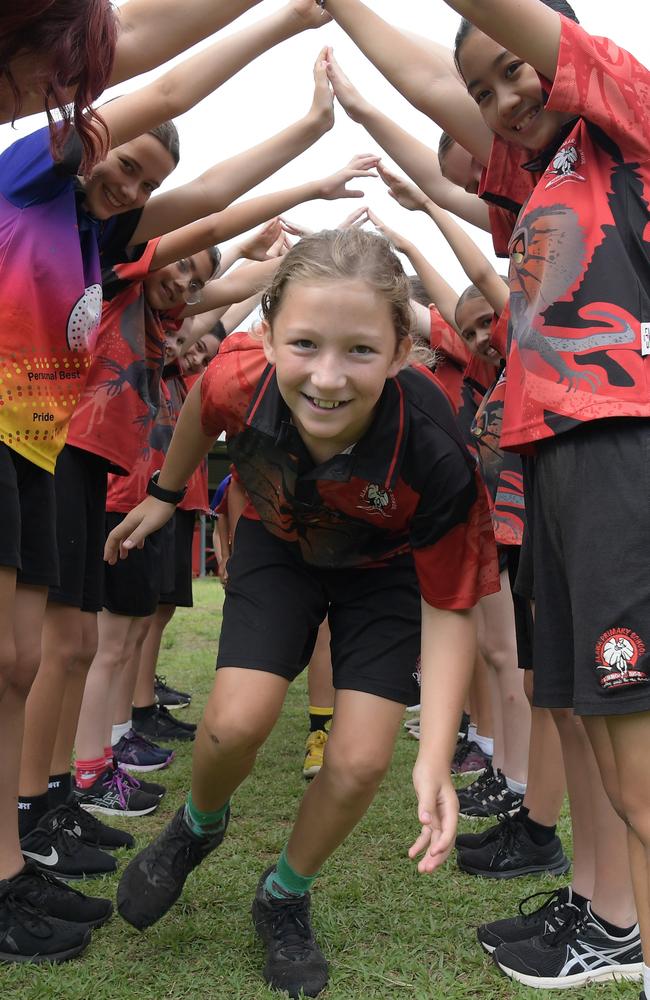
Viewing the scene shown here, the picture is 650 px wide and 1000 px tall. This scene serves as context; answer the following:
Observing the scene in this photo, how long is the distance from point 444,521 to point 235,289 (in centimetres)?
214

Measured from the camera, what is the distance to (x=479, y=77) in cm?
190

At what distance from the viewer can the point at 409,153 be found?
293 cm

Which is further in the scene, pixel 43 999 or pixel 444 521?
pixel 444 521

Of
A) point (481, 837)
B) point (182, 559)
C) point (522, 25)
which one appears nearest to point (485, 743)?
point (481, 837)

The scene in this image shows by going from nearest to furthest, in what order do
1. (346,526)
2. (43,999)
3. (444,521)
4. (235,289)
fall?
(43,999), (444,521), (346,526), (235,289)

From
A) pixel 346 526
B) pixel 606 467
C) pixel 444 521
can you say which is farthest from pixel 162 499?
pixel 606 467

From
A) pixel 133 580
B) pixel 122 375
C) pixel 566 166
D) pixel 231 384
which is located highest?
pixel 566 166

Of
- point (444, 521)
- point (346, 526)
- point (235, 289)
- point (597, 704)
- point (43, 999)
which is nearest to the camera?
point (597, 704)

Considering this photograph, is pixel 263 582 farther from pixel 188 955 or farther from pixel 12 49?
pixel 12 49

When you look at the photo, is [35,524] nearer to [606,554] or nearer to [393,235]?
[606,554]

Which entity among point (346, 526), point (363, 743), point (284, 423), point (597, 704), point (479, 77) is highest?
point (479, 77)

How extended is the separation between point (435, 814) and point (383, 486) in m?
0.72

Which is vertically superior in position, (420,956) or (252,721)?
(252,721)

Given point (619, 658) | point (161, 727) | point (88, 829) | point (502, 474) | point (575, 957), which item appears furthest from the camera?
point (161, 727)
